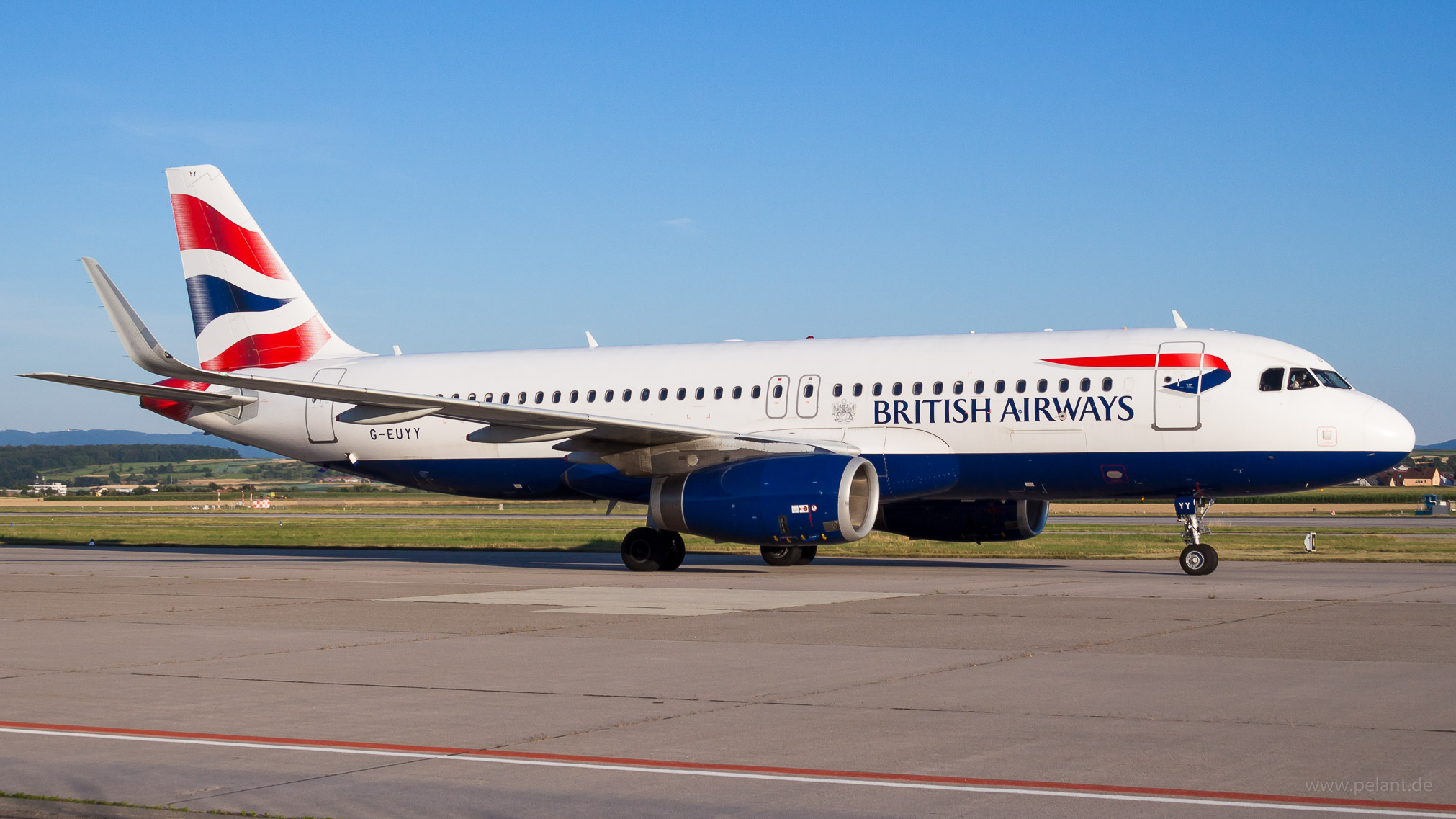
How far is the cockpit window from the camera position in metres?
19.9

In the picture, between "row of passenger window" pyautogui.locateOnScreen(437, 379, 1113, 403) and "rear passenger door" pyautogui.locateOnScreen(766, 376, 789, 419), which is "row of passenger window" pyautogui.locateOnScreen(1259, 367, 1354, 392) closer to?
"row of passenger window" pyautogui.locateOnScreen(437, 379, 1113, 403)

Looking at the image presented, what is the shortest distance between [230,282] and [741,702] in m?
21.2

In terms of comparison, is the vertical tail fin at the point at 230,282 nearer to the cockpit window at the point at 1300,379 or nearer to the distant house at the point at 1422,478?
the cockpit window at the point at 1300,379

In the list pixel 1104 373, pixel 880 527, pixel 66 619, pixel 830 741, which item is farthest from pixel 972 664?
pixel 880 527

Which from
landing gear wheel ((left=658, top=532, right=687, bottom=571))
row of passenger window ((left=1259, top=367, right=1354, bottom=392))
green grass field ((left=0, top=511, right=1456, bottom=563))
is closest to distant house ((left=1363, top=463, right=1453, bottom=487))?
green grass field ((left=0, top=511, right=1456, bottom=563))

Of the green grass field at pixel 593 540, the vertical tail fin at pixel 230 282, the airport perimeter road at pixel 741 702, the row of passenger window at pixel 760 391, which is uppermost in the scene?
the vertical tail fin at pixel 230 282

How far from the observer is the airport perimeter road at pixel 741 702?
20.8 ft

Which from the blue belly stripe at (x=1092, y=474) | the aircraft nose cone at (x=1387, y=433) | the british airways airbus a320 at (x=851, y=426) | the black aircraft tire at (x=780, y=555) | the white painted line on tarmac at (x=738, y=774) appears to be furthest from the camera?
the black aircraft tire at (x=780, y=555)

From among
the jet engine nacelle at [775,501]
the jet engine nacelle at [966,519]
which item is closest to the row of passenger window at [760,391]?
the jet engine nacelle at [775,501]

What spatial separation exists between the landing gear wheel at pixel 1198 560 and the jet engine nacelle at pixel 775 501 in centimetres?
468

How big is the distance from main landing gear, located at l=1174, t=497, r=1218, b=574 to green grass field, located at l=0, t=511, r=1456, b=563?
517 cm

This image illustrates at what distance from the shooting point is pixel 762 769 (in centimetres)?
683

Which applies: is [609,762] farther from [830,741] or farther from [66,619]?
[66,619]

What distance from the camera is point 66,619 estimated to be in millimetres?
14453
